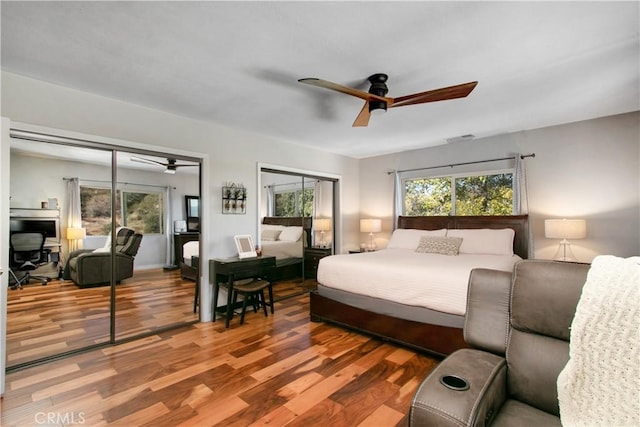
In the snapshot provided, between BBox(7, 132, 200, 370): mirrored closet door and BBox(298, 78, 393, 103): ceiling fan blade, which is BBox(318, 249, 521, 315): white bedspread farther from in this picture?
BBox(7, 132, 200, 370): mirrored closet door

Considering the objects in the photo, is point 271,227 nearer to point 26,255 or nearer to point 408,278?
point 408,278

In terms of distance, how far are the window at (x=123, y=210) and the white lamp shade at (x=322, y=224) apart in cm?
244

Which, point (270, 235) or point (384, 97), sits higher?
point (384, 97)

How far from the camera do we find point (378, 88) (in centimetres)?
261

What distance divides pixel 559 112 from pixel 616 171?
103 cm

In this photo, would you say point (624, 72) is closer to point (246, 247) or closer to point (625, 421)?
point (625, 421)

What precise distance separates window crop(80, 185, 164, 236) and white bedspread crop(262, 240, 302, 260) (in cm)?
146

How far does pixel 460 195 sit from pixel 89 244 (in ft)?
16.8

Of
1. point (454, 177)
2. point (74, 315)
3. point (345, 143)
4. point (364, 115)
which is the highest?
point (345, 143)

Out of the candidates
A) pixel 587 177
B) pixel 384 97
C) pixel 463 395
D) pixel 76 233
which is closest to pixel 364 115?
pixel 384 97

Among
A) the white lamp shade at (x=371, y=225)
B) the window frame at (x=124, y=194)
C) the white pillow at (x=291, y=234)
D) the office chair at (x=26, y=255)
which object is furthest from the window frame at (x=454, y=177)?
the office chair at (x=26, y=255)

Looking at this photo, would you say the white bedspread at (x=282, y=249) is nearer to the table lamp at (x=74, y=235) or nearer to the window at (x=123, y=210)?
the window at (x=123, y=210)

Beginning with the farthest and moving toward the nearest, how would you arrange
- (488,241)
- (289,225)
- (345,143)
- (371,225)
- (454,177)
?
1. (371,225)
2. (454,177)
3. (345,143)
4. (289,225)
5. (488,241)

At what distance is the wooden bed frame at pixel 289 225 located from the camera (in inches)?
182
